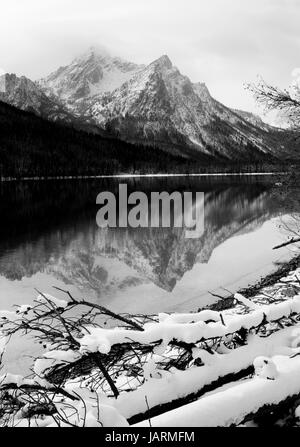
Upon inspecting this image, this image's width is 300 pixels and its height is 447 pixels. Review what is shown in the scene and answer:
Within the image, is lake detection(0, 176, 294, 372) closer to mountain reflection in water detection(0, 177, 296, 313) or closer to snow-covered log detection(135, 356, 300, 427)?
mountain reflection in water detection(0, 177, 296, 313)

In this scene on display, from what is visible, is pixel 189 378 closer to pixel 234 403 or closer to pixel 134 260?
pixel 234 403

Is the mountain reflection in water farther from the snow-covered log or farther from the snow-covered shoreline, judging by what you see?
the snow-covered log

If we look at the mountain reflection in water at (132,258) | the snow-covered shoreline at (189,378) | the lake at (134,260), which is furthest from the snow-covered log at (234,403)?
the mountain reflection in water at (132,258)

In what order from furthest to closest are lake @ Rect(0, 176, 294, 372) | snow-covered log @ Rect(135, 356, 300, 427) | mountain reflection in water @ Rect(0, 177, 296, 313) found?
mountain reflection in water @ Rect(0, 177, 296, 313)
lake @ Rect(0, 176, 294, 372)
snow-covered log @ Rect(135, 356, 300, 427)

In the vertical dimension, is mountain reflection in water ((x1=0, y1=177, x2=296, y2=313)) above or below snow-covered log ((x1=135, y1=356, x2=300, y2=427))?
below

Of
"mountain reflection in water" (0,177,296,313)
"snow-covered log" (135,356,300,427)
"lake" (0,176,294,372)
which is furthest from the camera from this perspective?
"mountain reflection in water" (0,177,296,313)

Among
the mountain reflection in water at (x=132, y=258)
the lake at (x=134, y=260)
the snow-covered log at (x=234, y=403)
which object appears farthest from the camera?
the mountain reflection in water at (x=132, y=258)

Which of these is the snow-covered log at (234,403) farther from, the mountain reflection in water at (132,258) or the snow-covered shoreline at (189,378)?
the mountain reflection in water at (132,258)

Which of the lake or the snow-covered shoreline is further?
the lake

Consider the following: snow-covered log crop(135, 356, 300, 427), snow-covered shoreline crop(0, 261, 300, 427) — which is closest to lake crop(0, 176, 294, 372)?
snow-covered shoreline crop(0, 261, 300, 427)

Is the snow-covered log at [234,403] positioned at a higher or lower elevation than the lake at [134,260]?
higher

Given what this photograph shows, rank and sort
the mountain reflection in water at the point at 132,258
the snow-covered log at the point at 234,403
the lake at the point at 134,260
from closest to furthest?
1. the snow-covered log at the point at 234,403
2. the lake at the point at 134,260
3. the mountain reflection in water at the point at 132,258

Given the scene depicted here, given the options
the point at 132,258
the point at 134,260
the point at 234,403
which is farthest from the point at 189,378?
the point at 132,258

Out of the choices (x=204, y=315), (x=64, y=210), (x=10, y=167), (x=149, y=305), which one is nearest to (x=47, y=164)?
(x=10, y=167)
